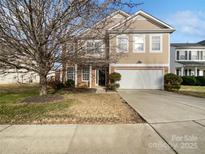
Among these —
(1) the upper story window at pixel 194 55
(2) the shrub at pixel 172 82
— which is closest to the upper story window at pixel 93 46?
(2) the shrub at pixel 172 82

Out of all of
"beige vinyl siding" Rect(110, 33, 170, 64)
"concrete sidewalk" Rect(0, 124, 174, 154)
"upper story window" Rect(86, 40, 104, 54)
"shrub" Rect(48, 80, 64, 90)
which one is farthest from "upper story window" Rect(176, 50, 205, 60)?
"concrete sidewalk" Rect(0, 124, 174, 154)

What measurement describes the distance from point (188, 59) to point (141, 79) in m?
18.0

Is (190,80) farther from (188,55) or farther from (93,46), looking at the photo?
(93,46)

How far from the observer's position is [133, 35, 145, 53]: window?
1024 inches

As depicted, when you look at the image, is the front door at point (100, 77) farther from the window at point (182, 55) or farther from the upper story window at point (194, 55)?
the upper story window at point (194, 55)

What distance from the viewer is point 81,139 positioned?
6.25 metres

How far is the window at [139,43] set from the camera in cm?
2600

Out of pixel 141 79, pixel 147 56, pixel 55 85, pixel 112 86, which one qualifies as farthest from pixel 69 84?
pixel 147 56

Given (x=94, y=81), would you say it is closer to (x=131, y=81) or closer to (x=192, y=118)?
(x=131, y=81)

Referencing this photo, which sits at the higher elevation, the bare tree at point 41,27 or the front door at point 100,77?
the bare tree at point 41,27

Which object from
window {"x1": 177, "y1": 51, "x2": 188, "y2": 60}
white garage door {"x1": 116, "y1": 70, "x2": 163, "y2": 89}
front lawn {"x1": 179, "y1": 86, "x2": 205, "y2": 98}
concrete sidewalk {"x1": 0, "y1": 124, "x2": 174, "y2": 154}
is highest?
window {"x1": 177, "y1": 51, "x2": 188, "y2": 60}

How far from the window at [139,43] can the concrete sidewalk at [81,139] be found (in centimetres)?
1897

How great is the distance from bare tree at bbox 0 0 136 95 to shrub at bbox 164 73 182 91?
12.3 meters

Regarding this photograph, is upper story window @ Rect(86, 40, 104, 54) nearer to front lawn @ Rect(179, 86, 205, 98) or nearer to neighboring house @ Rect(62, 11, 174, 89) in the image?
front lawn @ Rect(179, 86, 205, 98)
